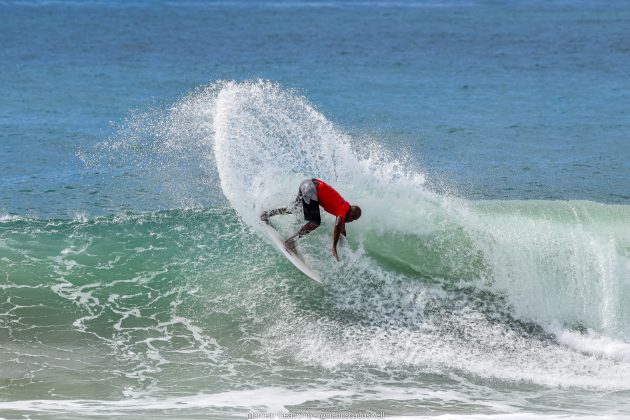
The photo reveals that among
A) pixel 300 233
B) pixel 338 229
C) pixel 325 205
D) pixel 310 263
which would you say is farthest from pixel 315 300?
pixel 325 205

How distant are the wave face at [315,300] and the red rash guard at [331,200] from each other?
137cm

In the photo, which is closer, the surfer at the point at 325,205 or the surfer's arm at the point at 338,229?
the surfer's arm at the point at 338,229

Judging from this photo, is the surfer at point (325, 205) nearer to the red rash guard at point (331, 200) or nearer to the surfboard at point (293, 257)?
the red rash guard at point (331, 200)

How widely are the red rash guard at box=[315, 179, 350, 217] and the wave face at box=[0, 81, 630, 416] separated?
137 centimetres

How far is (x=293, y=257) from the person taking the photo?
1335 centimetres

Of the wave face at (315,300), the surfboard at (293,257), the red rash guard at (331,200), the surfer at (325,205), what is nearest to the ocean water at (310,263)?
the wave face at (315,300)

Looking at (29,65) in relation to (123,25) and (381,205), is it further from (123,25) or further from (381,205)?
(381,205)

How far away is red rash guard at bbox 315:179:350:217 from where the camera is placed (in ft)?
41.2

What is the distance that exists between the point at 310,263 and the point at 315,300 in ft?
2.03

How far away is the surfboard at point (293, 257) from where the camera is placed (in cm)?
1330

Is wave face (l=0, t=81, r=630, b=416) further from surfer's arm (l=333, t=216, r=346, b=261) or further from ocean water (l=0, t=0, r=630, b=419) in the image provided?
surfer's arm (l=333, t=216, r=346, b=261)

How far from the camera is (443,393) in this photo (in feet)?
35.9

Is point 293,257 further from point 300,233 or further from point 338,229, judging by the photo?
point 338,229

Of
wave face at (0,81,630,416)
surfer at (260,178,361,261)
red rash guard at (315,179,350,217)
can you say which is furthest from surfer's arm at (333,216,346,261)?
wave face at (0,81,630,416)
